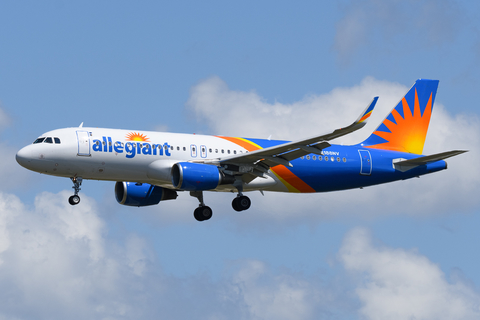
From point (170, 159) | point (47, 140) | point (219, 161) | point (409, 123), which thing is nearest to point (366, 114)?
point (219, 161)

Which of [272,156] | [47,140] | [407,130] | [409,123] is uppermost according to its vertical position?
[409,123]

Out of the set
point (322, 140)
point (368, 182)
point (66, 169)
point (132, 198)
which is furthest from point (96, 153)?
point (368, 182)

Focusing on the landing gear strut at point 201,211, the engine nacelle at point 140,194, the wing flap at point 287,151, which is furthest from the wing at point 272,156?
the engine nacelle at point 140,194

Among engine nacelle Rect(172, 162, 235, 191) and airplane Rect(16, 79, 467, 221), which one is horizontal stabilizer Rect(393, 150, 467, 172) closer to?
airplane Rect(16, 79, 467, 221)

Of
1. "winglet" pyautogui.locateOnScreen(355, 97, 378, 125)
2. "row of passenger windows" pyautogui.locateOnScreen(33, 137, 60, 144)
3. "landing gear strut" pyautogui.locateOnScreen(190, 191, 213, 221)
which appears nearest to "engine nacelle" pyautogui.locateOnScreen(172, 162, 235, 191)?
"landing gear strut" pyautogui.locateOnScreen(190, 191, 213, 221)

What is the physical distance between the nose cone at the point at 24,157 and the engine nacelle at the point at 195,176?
25.5ft

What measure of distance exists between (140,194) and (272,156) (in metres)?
9.55

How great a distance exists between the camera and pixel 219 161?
1759 inches

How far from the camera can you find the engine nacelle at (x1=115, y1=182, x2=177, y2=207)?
48812mm

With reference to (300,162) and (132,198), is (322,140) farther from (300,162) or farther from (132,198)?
(132,198)

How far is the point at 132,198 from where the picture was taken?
160 ft

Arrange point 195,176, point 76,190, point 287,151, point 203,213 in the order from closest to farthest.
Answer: point 195,176, point 76,190, point 287,151, point 203,213

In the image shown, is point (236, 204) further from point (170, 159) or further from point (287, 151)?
point (170, 159)

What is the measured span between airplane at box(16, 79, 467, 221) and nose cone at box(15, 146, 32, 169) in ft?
0.18
